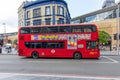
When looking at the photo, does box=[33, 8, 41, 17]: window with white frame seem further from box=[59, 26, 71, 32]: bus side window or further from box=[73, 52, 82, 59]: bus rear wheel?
box=[73, 52, 82, 59]: bus rear wheel

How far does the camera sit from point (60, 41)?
26.5 metres

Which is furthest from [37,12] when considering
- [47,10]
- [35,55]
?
[35,55]

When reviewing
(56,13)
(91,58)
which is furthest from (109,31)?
(91,58)

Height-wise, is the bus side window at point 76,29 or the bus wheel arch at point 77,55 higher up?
the bus side window at point 76,29

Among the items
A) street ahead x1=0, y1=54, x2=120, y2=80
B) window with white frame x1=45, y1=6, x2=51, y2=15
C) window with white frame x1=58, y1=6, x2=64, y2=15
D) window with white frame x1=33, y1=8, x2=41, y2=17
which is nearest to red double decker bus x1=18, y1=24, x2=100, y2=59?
street ahead x1=0, y1=54, x2=120, y2=80

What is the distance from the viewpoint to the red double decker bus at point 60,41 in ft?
84.1

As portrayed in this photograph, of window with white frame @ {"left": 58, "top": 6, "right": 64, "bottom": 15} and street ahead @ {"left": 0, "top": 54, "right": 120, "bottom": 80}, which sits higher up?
window with white frame @ {"left": 58, "top": 6, "right": 64, "bottom": 15}

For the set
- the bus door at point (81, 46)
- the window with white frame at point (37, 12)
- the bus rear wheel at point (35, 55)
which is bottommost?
the bus rear wheel at point (35, 55)

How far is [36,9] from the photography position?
199 feet

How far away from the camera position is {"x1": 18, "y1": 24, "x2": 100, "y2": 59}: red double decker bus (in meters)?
25.6

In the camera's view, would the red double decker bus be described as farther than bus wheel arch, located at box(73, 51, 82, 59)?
No

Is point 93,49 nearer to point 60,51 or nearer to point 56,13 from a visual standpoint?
point 60,51

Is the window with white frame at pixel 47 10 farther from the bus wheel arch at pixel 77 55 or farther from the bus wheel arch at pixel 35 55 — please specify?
the bus wheel arch at pixel 77 55

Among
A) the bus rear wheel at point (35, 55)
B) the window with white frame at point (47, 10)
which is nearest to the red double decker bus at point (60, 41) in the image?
the bus rear wheel at point (35, 55)
